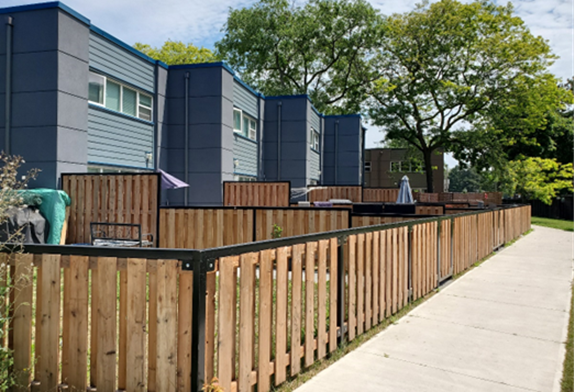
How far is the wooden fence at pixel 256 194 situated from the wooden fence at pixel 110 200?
545 centimetres

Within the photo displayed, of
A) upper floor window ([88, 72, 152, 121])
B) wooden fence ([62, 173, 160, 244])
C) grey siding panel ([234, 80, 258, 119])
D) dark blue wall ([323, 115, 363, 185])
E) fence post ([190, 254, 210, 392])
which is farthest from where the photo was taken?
dark blue wall ([323, 115, 363, 185])

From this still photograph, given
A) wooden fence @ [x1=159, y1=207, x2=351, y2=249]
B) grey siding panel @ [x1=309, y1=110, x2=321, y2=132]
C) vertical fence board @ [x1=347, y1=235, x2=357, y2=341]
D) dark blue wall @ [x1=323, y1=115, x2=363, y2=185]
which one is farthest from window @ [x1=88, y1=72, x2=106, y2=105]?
dark blue wall @ [x1=323, y1=115, x2=363, y2=185]

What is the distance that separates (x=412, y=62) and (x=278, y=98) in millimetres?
18989

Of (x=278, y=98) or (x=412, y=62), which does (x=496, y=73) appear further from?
(x=278, y=98)

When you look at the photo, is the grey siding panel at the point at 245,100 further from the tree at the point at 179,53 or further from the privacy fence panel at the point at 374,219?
the tree at the point at 179,53

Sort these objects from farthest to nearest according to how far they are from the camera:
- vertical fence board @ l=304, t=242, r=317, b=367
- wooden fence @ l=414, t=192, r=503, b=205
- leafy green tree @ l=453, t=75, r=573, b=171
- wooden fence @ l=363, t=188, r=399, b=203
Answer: wooden fence @ l=414, t=192, r=503, b=205
leafy green tree @ l=453, t=75, r=573, b=171
wooden fence @ l=363, t=188, r=399, b=203
vertical fence board @ l=304, t=242, r=317, b=367

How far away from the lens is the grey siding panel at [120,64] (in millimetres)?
13625

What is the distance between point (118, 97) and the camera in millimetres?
14930

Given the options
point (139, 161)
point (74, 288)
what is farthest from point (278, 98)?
point (74, 288)

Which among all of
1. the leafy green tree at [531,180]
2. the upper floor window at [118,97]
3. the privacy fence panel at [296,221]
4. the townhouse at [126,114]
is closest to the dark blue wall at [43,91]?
the townhouse at [126,114]

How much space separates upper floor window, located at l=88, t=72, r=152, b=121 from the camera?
13.8 metres

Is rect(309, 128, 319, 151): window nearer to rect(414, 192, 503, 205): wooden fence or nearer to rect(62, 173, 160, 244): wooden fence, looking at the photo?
rect(414, 192, 503, 205): wooden fence

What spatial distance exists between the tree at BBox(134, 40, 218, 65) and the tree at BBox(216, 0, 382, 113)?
5.75 m

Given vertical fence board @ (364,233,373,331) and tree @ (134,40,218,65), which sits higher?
tree @ (134,40,218,65)
